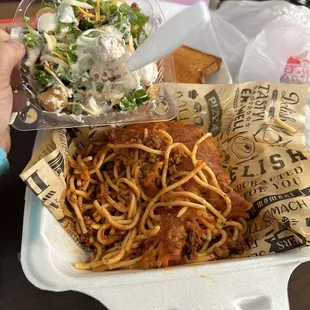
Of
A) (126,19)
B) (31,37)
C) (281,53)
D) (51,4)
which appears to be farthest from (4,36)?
(281,53)

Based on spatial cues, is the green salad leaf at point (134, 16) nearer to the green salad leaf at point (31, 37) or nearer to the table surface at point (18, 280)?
the green salad leaf at point (31, 37)

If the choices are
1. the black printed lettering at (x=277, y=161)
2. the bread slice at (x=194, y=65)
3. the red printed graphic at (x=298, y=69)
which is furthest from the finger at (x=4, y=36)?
the red printed graphic at (x=298, y=69)

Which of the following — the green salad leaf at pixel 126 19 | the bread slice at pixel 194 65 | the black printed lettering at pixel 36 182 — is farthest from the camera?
the bread slice at pixel 194 65

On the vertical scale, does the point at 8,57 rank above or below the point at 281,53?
above

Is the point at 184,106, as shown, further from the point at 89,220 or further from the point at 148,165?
the point at 89,220

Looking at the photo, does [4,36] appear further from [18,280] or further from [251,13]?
[251,13]

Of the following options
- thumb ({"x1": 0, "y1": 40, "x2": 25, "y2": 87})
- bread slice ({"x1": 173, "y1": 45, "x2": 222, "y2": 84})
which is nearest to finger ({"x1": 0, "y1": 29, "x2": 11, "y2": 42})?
thumb ({"x1": 0, "y1": 40, "x2": 25, "y2": 87})

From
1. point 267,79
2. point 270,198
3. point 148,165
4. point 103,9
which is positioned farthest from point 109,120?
point 267,79
